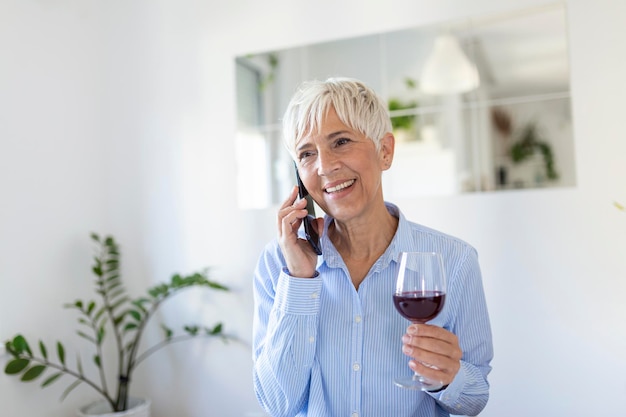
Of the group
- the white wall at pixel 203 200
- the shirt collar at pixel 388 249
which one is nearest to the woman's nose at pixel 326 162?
the shirt collar at pixel 388 249

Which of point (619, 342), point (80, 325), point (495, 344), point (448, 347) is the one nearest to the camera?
point (448, 347)

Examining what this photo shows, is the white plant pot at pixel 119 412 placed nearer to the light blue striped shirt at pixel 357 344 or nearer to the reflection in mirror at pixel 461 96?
the reflection in mirror at pixel 461 96

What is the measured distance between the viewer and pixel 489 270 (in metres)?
2.50

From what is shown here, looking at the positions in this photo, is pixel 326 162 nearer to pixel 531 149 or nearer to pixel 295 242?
pixel 295 242

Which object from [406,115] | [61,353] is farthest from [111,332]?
[406,115]

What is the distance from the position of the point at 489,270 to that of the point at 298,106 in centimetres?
127

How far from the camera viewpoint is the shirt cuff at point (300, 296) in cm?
152

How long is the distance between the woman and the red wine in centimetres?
23

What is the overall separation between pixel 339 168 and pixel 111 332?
6.75 ft

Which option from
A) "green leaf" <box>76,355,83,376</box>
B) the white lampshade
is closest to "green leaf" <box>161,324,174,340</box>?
"green leaf" <box>76,355,83,376</box>

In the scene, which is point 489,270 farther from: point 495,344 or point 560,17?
point 560,17

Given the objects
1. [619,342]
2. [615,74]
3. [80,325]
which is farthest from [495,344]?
[80,325]

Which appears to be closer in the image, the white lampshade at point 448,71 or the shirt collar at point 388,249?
the shirt collar at point 388,249

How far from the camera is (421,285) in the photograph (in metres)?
1.25
